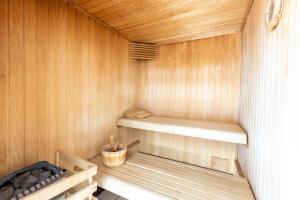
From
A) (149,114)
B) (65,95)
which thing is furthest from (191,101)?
(65,95)

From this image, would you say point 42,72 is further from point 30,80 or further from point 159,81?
point 159,81

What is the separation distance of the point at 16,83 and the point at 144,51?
1.73 metres

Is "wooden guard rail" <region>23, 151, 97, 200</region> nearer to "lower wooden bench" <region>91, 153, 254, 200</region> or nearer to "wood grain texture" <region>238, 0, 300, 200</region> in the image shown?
"lower wooden bench" <region>91, 153, 254, 200</region>

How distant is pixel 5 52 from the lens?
1.18 metres

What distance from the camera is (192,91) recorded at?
7.63 feet

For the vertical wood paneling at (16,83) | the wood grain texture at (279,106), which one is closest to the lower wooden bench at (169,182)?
the wood grain texture at (279,106)

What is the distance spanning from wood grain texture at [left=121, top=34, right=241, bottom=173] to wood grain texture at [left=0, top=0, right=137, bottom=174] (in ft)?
2.34

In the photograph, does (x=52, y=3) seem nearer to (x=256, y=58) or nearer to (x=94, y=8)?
(x=94, y=8)

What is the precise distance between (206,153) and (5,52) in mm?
2445

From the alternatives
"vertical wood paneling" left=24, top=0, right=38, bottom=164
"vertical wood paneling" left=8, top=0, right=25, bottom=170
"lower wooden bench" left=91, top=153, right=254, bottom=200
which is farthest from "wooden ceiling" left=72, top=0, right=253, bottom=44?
"lower wooden bench" left=91, top=153, right=254, bottom=200

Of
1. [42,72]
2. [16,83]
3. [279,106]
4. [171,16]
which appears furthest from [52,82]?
[279,106]

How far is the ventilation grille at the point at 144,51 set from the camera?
8.15 feet

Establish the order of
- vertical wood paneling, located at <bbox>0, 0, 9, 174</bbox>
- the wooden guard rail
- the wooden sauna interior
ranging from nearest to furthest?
the wooden sauna interior < the wooden guard rail < vertical wood paneling, located at <bbox>0, 0, 9, 174</bbox>

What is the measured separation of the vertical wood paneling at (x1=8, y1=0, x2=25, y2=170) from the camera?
121 cm
